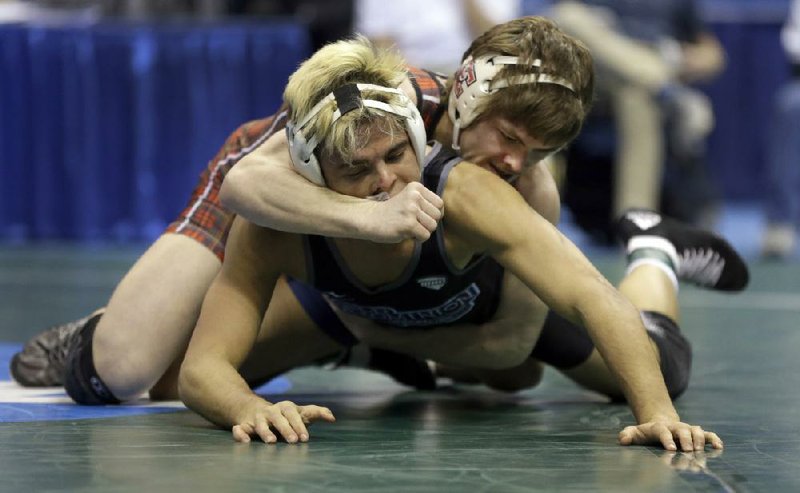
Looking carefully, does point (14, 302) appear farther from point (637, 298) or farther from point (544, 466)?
point (544, 466)

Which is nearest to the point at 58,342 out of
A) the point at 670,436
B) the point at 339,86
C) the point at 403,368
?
the point at 403,368

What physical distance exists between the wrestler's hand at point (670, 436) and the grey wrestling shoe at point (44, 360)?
1693 millimetres

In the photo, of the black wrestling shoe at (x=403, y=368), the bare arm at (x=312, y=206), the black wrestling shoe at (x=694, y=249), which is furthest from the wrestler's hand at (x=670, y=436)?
the black wrestling shoe at (x=694, y=249)

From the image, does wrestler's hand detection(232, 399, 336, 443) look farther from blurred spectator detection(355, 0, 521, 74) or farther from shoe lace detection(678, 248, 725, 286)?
blurred spectator detection(355, 0, 521, 74)

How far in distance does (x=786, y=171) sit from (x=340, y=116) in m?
6.41

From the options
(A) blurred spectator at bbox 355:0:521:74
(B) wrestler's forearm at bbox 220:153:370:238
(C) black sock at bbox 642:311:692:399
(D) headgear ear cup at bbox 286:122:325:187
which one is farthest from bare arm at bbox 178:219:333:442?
(A) blurred spectator at bbox 355:0:521:74

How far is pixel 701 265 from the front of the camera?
4.45 m

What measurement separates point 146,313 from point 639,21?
5.35 meters

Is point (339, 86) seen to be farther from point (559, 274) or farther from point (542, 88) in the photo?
point (559, 274)

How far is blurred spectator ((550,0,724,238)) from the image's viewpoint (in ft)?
28.0

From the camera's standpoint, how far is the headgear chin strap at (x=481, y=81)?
3.34m

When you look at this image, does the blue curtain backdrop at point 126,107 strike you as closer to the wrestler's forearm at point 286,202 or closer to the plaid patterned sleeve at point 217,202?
the plaid patterned sleeve at point 217,202

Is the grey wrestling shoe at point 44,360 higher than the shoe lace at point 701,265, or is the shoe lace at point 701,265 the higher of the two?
the shoe lace at point 701,265

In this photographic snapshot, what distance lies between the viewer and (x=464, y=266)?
3494 mm
